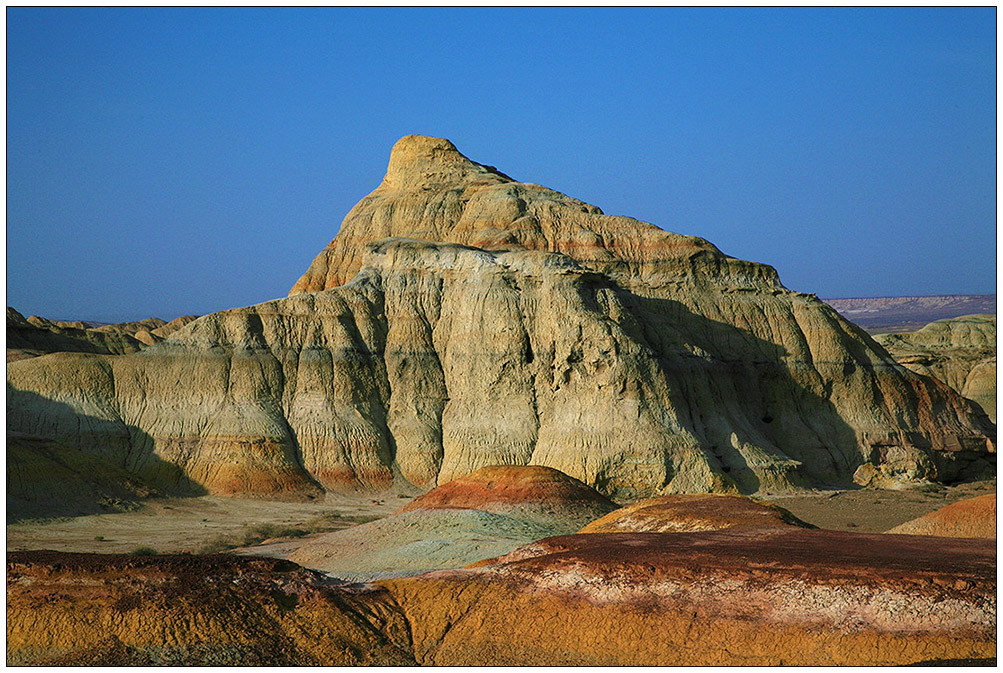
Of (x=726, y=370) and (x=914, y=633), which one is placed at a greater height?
(x=726, y=370)

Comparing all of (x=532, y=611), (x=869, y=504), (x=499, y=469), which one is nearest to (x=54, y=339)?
(x=499, y=469)

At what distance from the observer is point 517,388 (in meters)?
51.8

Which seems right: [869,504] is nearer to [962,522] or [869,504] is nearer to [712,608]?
[962,522]

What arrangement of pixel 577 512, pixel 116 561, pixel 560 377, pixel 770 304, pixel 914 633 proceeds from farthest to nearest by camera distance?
pixel 770 304 → pixel 560 377 → pixel 577 512 → pixel 116 561 → pixel 914 633

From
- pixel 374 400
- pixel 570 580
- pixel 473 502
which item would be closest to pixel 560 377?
pixel 374 400

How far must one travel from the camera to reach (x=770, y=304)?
60.2 meters

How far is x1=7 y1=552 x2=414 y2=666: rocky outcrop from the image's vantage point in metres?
15.4

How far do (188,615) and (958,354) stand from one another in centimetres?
8513

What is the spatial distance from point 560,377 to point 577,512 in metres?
15.5

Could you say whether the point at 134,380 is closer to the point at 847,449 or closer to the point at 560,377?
the point at 560,377

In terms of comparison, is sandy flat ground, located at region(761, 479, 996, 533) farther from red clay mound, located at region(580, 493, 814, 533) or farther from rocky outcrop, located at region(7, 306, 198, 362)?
rocky outcrop, located at region(7, 306, 198, 362)

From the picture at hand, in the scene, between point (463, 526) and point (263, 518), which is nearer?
point (463, 526)

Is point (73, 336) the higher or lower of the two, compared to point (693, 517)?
higher

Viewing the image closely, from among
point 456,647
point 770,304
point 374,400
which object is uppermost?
point 770,304
